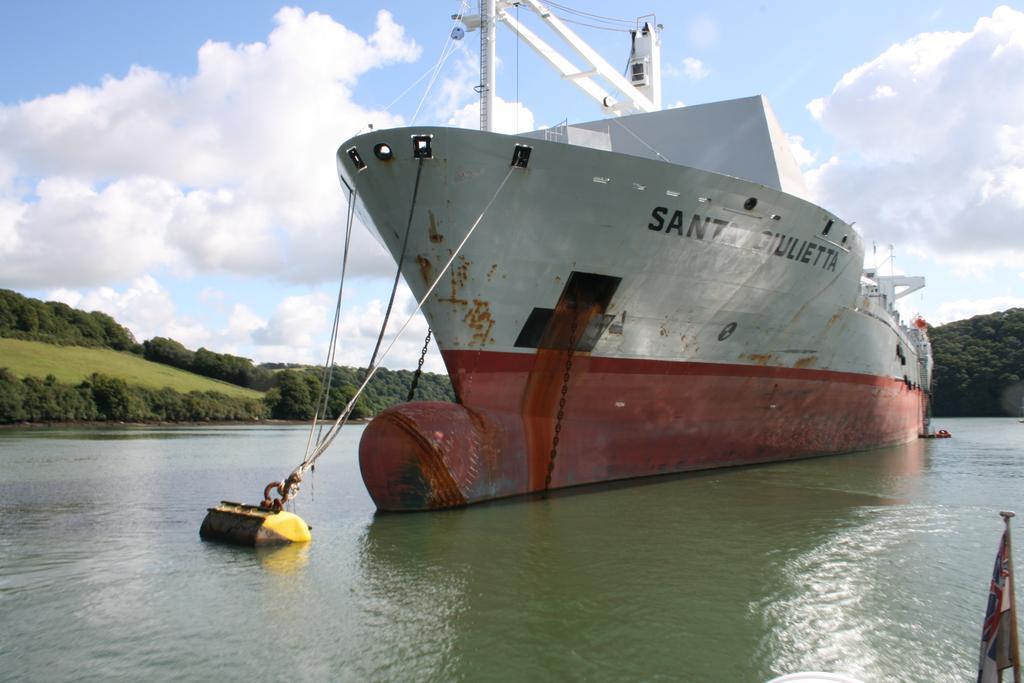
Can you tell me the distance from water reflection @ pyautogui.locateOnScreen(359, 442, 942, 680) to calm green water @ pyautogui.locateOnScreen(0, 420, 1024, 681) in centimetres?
2

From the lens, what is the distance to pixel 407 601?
5.34 metres

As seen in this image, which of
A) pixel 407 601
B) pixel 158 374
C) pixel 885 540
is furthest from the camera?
pixel 158 374

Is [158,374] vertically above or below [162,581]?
above

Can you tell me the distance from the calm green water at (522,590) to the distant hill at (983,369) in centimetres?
7753

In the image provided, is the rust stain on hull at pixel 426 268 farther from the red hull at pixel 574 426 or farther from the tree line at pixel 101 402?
the tree line at pixel 101 402

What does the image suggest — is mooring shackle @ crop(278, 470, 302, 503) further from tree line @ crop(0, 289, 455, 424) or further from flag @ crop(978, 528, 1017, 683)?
tree line @ crop(0, 289, 455, 424)

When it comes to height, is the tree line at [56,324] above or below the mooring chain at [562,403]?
above

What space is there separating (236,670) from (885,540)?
687 cm

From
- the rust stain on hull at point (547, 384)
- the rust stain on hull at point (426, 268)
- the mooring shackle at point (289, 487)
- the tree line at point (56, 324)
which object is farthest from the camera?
the tree line at point (56, 324)

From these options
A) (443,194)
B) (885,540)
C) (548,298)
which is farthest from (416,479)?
(885,540)

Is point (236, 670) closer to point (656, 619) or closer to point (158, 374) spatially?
point (656, 619)

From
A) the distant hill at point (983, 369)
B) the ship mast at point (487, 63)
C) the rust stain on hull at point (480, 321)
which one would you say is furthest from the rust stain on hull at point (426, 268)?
the distant hill at point (983, 369)

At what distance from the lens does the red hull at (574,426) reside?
8969 mm

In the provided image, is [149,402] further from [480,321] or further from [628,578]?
[628,578]
